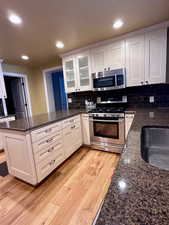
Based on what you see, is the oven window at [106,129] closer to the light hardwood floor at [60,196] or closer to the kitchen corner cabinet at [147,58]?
the light hardwood floor at [60,196]

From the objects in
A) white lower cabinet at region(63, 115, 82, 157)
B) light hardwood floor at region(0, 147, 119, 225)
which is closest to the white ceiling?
white lower cabinet at region(63, 115, 82, 157)

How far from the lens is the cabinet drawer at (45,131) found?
179 cm

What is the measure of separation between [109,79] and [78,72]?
2.86ft

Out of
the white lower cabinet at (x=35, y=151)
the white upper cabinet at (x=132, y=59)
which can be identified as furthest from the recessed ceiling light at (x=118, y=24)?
the white lower cabinet at (x=35, y=151)

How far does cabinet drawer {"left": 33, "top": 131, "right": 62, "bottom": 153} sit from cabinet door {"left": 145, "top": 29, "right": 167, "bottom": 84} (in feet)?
6.62

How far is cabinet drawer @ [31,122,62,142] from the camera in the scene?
179 cm

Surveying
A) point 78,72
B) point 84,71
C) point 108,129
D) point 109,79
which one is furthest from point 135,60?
point 108,129

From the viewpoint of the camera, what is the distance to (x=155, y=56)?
231 centimetres

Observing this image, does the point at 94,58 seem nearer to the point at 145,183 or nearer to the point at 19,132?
the point at 19,132

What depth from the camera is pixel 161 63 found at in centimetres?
228

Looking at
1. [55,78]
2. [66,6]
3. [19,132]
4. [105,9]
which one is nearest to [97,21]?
[105,9]

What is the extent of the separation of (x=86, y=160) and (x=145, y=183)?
6.93 ft

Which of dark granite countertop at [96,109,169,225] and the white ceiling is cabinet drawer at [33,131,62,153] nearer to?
dark granite countertop at [96,109,169,225]

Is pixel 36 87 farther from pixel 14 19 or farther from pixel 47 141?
pixel 47 141
